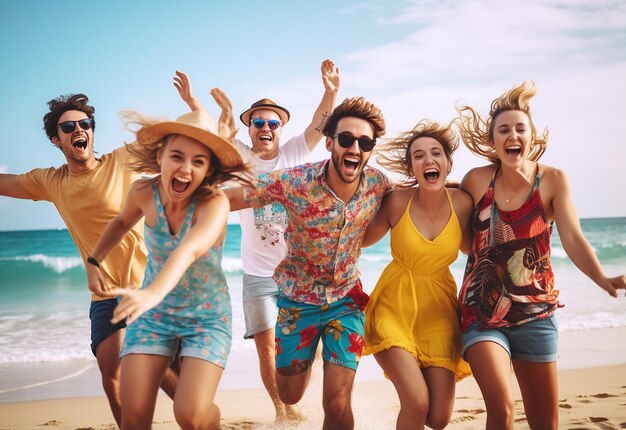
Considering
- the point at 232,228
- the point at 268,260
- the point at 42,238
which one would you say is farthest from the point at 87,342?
the point at 232,228

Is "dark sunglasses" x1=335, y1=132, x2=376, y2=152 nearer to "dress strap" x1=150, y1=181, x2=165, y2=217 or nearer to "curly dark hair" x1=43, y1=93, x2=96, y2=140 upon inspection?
"dress strap" x1=150, y1=181, x2=165, y2=217

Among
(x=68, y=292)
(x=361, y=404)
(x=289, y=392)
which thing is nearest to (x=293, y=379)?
(x=289, y=392)

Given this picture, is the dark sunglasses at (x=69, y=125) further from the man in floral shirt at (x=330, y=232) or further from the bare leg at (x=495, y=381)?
the bare leg at (x=495, y=381)

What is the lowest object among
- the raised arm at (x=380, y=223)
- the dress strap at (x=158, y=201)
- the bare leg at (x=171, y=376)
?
the bare leg at (x=171, y=376)

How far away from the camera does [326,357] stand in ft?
15.6

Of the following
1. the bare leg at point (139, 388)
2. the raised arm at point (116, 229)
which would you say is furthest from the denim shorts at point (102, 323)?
the bare leg at point (139, 388)

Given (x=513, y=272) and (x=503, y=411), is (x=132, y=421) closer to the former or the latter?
(x=503, y=411)

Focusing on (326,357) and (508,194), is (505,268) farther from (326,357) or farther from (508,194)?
(326,357)

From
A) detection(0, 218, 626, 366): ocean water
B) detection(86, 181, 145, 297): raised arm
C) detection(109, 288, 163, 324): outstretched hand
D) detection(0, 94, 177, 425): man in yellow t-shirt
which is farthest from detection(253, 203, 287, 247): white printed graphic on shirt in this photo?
detection(0, 218, 626, 366): ocean water

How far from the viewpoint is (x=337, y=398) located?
460 centimetres

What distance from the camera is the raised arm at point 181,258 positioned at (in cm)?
316

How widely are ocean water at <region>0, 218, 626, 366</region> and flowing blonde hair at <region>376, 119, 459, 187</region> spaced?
5677mm

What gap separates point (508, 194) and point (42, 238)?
36.4 meters

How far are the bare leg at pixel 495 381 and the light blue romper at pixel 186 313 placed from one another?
168 cm
